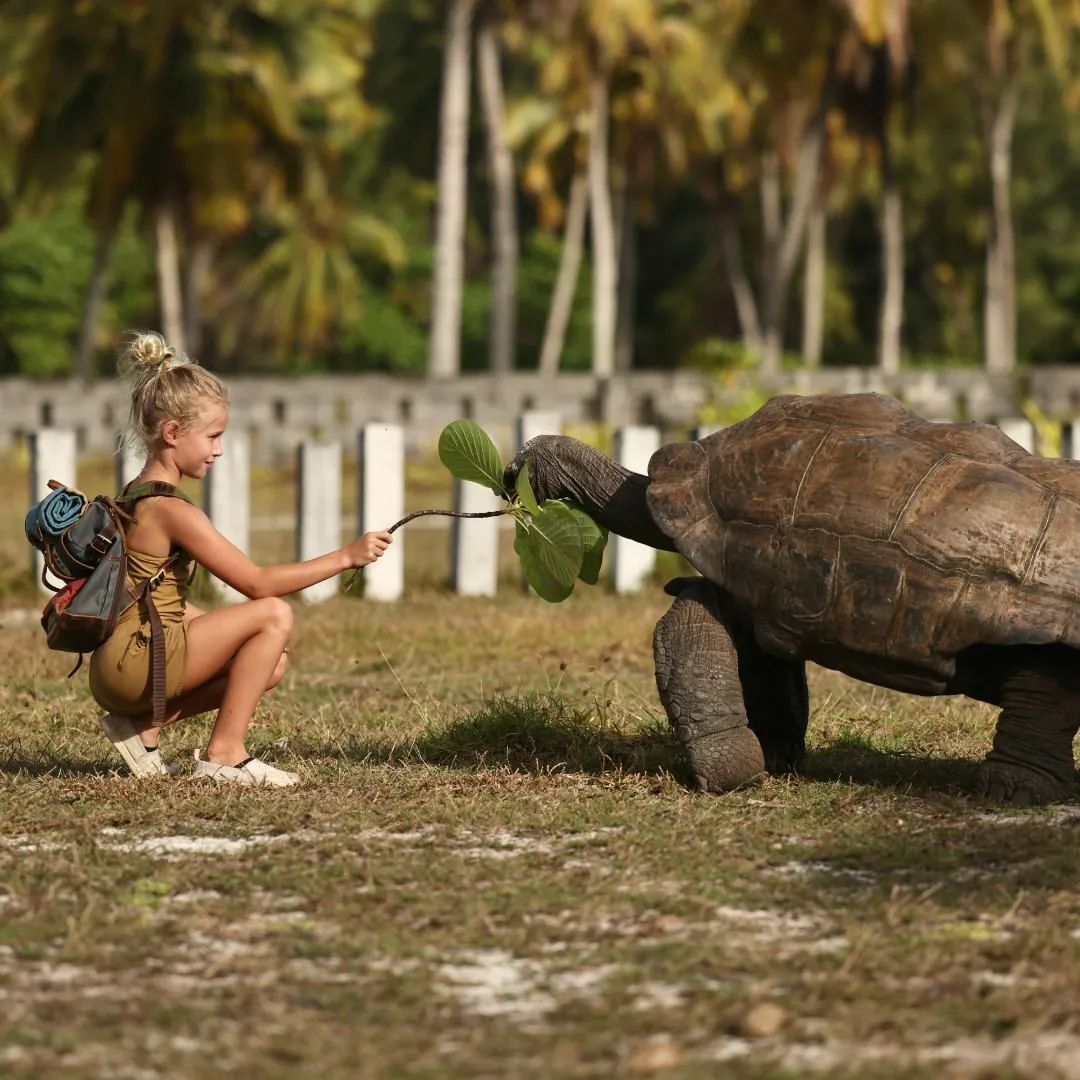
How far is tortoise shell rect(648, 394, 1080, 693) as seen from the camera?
522 centimetres

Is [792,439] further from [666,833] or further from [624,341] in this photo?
[624,341]

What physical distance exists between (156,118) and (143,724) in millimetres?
24878

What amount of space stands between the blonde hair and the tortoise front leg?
4.92 ft

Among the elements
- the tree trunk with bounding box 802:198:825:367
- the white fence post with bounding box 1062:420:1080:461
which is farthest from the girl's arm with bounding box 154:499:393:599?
the tree trunk with bounding box 802:198:825:367

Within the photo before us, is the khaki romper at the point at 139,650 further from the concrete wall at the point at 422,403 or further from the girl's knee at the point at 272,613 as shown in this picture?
the concrete wall at the point at 422,403

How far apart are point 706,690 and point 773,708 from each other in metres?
0.39

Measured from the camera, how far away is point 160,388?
5.43m

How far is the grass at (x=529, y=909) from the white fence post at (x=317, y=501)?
3.66 meters

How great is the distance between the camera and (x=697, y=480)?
5688mm

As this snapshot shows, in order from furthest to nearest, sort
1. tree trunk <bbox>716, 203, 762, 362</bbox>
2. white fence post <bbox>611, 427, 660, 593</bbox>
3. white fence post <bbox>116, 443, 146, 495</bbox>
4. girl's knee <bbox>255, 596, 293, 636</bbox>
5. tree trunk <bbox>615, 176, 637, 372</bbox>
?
tree trunk <bbox>615, 176, 637, 372</bbox>, tree trunk <bbox>716, 203, 762, 362</bbox>, white fence post <bbox>611, 427, 660, 593</bbox>, white fence post <bbox>116, 443, 146, 495</bbox>, girl's knee <bbox>255, 596, 293, 636</bbox>

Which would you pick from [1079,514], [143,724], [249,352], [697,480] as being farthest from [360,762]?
[249,352]

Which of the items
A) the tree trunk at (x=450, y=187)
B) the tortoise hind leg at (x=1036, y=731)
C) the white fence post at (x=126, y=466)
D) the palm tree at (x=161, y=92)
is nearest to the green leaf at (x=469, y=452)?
the tortoise hind leg at (x=1036, y=731)

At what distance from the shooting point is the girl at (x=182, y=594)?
5.44 metres

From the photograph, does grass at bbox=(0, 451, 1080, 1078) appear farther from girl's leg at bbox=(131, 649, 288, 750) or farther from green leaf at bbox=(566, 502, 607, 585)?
green leaf at bbox=(566, 502, 607, 585)
